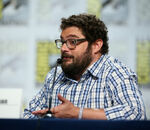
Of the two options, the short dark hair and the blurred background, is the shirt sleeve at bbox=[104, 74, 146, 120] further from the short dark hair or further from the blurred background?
the blurred background

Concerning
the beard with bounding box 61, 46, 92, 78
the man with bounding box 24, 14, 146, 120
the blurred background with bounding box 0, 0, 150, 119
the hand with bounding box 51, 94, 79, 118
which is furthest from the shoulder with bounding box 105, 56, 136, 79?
the blurred background with bounding box 0, 0, 150, 119

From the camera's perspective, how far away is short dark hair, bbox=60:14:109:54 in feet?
4.77

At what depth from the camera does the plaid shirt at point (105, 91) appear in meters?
1.14

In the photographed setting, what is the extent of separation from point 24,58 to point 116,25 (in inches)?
31.2

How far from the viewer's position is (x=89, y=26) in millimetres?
1491

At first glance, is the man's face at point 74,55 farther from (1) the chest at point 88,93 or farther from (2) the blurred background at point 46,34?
(2) the blurred background at point 46,34

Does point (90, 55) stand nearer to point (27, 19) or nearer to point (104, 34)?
point (104, 34)

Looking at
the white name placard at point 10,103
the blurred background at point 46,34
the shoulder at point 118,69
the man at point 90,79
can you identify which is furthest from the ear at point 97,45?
the blurred background at point 46,34

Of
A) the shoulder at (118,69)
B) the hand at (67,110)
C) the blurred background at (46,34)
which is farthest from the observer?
the blurred background at (46,34)

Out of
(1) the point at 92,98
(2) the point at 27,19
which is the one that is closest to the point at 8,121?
(1) the point at 92,98

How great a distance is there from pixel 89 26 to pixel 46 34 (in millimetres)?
831

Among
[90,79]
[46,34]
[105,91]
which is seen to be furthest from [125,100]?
[46,34]

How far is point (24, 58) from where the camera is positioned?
2.22 metres
